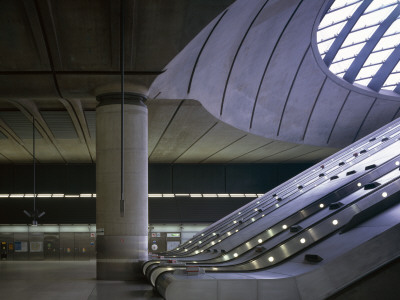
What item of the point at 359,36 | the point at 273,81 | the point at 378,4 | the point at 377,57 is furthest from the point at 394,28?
the point at 273,81

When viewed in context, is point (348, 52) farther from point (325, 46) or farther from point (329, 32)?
point (329, 32)

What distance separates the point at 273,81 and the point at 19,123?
13.1 metres

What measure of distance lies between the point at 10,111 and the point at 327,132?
65.7 feet

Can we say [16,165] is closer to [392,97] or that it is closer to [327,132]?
[327,132]

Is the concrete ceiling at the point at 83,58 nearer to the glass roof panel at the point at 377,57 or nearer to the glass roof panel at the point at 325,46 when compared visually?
the glass roof panel at the point at 325,46

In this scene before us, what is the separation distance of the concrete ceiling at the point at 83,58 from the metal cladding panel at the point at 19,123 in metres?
0.04

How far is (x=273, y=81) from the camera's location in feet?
92.9

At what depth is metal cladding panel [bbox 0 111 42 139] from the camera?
24.4 m

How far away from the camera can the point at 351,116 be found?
1388 inches

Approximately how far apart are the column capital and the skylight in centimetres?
1307

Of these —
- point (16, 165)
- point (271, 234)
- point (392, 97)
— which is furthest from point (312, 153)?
point (271, 234)

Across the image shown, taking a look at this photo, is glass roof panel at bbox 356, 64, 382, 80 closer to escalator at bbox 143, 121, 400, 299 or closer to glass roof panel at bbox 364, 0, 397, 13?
glass roof panel at bbox 364, 0, 397, 13

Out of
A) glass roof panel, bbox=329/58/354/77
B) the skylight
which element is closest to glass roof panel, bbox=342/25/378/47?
the skylight

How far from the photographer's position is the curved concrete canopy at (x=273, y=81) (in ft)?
64.8
